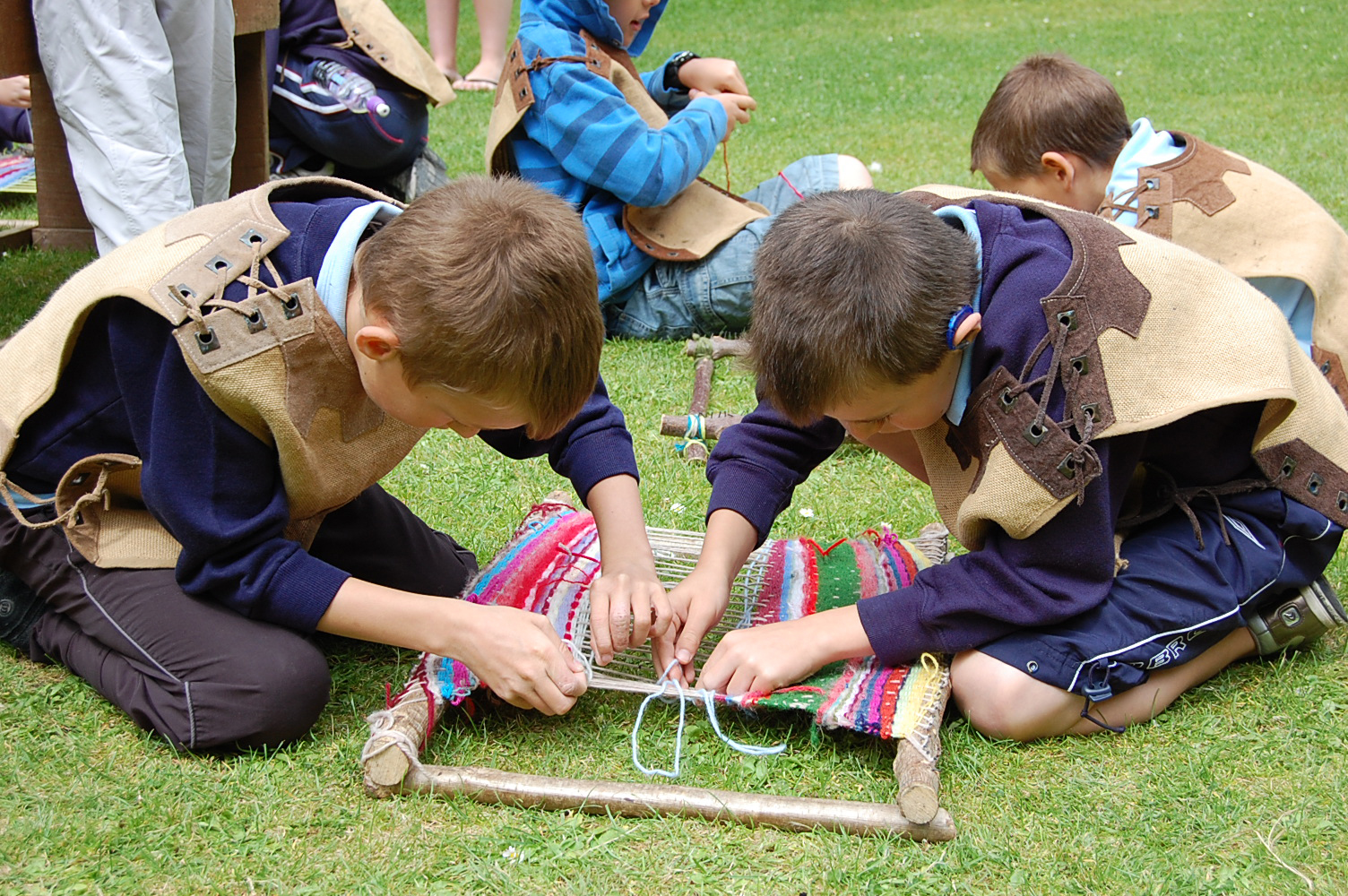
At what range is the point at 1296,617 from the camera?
2.14 m

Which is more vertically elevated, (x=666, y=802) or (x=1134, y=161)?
(x=1134, y=161)

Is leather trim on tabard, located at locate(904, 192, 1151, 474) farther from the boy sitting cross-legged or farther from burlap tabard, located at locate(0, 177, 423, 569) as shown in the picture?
the boy sitting cross-legged

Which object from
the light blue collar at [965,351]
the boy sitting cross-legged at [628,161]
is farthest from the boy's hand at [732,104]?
the light blue collar at [965,351]

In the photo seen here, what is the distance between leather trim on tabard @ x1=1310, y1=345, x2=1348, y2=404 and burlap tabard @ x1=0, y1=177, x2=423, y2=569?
2.04 metres

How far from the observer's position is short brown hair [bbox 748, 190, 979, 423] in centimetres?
176

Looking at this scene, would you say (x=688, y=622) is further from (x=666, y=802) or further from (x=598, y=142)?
(x=598, y=142)

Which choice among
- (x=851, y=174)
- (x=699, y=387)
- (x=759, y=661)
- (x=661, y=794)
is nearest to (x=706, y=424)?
(x=699, y=387)

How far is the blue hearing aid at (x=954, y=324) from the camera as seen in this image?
179 centimetres

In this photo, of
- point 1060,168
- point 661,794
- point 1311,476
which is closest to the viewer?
point 661,794

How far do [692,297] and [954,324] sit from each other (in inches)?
89.5

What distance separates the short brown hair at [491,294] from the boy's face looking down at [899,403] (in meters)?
0.41

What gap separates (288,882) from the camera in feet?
5.51

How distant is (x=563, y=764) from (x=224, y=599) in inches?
24.6

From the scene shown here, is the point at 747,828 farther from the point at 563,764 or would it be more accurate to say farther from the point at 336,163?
the point at 336,163
